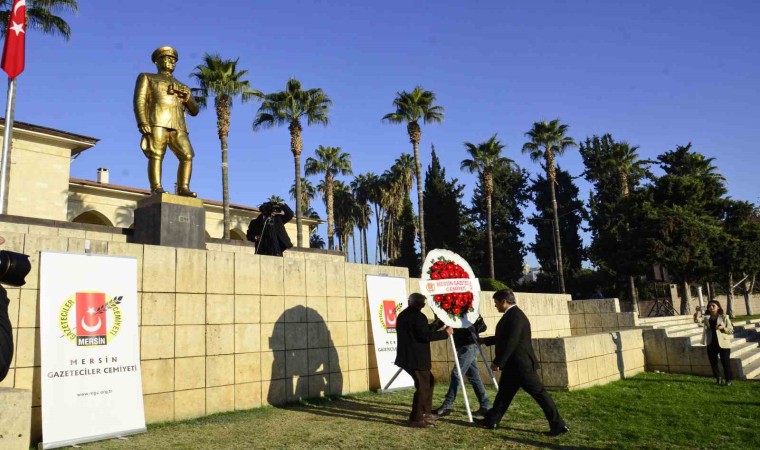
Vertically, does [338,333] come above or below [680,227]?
below

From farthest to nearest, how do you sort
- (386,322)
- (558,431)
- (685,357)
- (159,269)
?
(685,357), (386,322), (159,269), (558,431)

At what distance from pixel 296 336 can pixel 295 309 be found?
1.58 feet

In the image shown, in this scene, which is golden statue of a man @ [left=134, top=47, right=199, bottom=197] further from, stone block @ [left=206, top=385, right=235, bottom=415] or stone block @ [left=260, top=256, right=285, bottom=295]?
stone block @ [left=206, top=385, right=235, bottom=415]

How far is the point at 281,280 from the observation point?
31.8 ft

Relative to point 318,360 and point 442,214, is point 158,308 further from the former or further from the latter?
point 442,214

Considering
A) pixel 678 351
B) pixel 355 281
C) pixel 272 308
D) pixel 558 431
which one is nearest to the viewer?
pixel 558 431

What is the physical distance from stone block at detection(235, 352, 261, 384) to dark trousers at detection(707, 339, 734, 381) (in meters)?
9.54

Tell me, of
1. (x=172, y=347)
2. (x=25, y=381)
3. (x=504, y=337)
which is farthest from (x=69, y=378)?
(x=504, y=337)

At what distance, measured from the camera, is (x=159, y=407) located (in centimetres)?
761

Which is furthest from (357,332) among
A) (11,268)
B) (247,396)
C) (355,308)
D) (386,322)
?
(11,268)

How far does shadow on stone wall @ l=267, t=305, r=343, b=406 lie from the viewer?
9.24 metres

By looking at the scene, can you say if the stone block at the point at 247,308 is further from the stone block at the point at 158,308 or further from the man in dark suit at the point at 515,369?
the man in dark suit at the point at 515,369

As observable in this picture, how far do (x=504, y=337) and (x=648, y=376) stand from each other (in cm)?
756

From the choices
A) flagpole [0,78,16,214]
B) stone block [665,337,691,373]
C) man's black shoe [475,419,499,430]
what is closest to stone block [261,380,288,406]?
man's black shoe [475,419,499,430]
